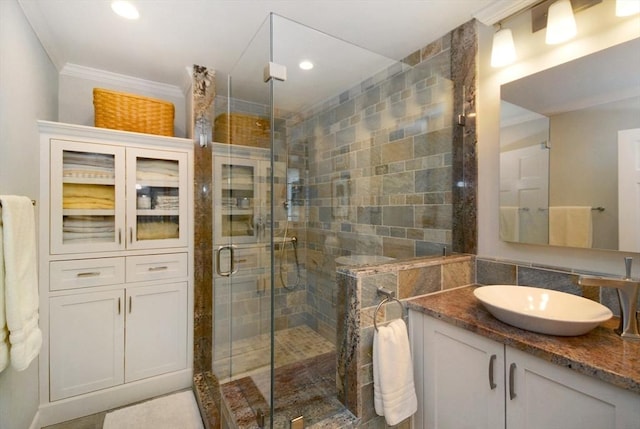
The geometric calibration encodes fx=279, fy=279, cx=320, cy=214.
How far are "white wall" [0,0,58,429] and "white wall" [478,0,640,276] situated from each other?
2583 mm

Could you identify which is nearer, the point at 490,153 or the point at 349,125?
the point at 490,153

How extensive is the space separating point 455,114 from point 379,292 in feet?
4.38

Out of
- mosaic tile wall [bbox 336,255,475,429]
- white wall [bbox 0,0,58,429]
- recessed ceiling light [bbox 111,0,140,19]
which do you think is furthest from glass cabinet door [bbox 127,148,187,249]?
mosaic tile wall [bbox 336,255,475,429]

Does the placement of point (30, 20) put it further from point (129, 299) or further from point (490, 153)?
point (490, 153)

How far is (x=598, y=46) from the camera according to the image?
129 cm

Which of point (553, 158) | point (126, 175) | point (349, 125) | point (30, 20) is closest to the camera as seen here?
point (553, 158)

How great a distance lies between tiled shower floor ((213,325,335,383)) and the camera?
1.63 meters

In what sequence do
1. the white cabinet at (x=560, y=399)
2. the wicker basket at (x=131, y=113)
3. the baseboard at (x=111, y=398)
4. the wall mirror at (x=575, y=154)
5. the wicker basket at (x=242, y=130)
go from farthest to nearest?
the wicker basket at (x=131, y=113) → the baseboard at (x=111, y=398) → the wicker basket at (x=242, y=130) → the wall mirror at (x=575, y=154) → the white cabinet at (x=560, y=399)

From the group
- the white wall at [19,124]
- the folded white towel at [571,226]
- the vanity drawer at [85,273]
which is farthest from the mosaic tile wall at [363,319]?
the vanity drawer at [85,273]

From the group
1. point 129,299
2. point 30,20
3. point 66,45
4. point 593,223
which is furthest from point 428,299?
point 66,45

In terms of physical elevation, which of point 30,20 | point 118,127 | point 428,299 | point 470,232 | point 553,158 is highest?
point 30,20

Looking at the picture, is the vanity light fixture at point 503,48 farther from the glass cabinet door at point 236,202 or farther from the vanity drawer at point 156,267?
the vanity drawer at point 156,267

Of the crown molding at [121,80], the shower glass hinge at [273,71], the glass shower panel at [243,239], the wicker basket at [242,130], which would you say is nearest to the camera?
the shower glass hinge at [273,71]

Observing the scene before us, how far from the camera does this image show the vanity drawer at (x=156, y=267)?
2150mm
